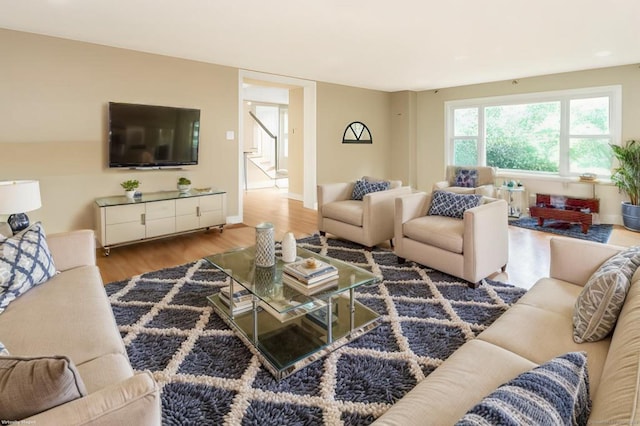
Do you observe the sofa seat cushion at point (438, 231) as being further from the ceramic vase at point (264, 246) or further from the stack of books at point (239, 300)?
the stack of books at point (239, 300)

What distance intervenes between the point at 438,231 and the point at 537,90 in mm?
4402

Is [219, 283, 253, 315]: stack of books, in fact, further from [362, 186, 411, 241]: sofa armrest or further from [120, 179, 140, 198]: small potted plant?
[120, 179, 140, 198]: small potted plant

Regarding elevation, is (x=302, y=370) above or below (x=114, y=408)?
below

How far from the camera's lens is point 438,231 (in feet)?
10.4

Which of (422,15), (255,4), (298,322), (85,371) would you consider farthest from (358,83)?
(85,371)

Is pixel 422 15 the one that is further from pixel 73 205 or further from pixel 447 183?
pixel 73 205

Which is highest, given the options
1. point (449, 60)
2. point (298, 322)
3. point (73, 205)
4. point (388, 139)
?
point (449, 60)

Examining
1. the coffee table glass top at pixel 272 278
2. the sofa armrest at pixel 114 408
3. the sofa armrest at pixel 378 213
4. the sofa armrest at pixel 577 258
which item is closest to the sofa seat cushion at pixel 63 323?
the sofa armrest at pixel 114 408

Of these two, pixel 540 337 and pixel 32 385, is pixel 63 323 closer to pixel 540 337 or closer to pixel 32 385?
pixel 32 385

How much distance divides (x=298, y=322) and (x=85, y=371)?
49.1 inches

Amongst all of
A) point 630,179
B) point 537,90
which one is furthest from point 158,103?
point 630,179

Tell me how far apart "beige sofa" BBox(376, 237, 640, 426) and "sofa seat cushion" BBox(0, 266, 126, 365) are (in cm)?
115

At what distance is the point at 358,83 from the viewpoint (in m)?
6.73

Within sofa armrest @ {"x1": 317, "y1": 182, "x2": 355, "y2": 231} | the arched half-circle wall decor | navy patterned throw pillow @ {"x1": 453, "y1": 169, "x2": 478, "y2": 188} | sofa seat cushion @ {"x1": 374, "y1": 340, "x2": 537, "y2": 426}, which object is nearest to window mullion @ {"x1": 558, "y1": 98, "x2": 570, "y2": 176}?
navy patterned throw pillow @ {"x1": 453, "y1": 169, "x2": 478, "y2": 188}
